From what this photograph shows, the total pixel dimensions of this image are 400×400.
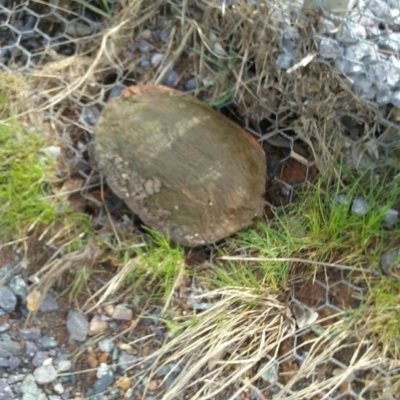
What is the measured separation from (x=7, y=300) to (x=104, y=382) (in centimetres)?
22

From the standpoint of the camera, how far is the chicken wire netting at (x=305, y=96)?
1092 mm

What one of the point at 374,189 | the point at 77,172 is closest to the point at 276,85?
the point at 374,189

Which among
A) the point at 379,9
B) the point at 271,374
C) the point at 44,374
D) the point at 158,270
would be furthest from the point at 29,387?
the point at 379,9

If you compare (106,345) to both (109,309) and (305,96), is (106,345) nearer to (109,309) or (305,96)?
(109,309)

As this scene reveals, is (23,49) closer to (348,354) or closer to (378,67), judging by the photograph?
(378,67)

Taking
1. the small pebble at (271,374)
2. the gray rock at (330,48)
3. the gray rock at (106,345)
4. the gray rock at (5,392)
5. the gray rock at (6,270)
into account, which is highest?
the gray rock at (330,48)

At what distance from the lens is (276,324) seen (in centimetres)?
114

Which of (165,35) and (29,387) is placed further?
(165,35)

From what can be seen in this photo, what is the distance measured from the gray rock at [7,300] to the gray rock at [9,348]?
0.05 meters

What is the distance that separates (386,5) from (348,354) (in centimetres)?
58

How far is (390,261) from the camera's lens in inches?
44.1

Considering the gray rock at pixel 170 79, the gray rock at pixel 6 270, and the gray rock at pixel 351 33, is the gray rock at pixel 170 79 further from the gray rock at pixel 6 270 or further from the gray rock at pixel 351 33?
the gray rock at pixel 6 270

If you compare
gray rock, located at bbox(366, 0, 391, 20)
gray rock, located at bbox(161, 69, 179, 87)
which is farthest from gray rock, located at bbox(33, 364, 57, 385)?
gray rock, located at bbox(366, 0, 391, 20)

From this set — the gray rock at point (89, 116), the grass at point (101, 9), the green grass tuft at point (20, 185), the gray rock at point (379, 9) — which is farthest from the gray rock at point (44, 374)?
the gray rock at point (379, 9)
